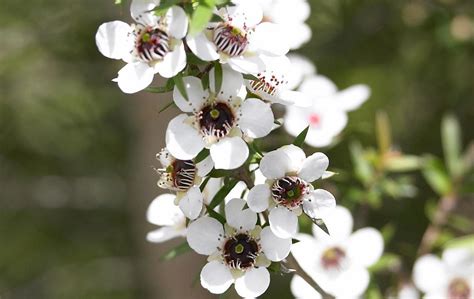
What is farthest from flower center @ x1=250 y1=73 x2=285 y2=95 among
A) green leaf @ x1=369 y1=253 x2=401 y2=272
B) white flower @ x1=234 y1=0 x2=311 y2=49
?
green leaf @ x1=369 y1=253 x2=401 y2=272

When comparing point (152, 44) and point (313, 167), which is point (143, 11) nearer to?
point (152, 44)

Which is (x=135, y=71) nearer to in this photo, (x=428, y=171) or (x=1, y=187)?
(x=428, y=171)

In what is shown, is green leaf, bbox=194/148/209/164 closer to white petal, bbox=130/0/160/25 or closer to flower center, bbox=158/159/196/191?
flower center, bbox=158/159/196/191

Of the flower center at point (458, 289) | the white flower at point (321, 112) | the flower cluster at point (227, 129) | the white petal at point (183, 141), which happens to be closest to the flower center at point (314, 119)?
the white flower at point (321, 112)

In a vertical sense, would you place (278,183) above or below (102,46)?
below

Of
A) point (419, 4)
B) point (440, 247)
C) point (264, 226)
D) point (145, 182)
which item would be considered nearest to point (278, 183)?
point (264, 226)

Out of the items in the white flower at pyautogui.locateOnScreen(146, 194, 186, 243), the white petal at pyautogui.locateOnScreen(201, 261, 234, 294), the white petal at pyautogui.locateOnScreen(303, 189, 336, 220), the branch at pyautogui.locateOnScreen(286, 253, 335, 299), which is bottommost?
the white flower at pyautogui.locateOnScreen(146, 194, 186, 243)

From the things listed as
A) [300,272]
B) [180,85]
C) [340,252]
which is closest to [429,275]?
[340,252]
